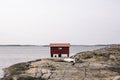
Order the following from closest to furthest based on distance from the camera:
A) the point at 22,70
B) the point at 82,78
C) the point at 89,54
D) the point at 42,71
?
the point at 82,78 → the point at 42,71 → the point at 22,70 → the point at 89,54

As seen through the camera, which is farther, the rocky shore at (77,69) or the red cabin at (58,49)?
the red cabin at (58,49)

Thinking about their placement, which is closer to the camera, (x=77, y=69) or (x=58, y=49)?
(x=77, y=69)

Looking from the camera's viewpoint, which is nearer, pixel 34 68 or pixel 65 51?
pixel 34 68

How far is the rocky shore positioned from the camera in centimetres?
2469

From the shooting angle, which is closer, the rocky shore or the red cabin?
→ the rocky shore

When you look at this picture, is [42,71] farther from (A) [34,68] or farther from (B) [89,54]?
(B) [89,54]

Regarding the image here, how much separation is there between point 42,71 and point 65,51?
62.7 feet

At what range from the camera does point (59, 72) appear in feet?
84.0

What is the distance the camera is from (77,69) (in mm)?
26391

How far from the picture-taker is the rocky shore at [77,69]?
24688 millimetres

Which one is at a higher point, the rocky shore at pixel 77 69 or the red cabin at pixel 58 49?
the red cabin at pixel 58 49

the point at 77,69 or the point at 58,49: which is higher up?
the point at 58,49

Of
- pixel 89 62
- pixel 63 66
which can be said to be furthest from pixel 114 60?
pixel 63 66

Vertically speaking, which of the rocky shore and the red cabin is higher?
the red cabin
